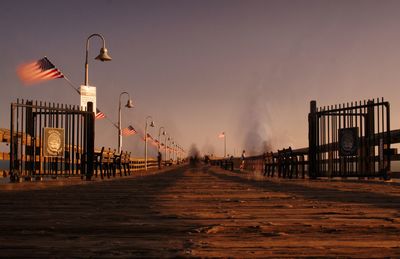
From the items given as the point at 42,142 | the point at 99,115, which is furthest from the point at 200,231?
the point at 99,115

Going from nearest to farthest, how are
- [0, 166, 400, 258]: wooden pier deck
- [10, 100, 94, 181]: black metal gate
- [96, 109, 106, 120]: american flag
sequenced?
[0, 166, 400, 258]: wooden pier deck < [10, 100, 94, 181]: black metal gate < [96, 109, 106, 120]: american flag

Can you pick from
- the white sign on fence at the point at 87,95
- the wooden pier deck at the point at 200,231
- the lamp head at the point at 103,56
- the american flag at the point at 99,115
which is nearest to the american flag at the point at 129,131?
the american flag at the point at 99,115

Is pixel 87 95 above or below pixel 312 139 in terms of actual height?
above

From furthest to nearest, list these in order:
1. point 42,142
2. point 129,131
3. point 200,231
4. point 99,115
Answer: point 129,131
point 99,115
point 42,142
point 200,231

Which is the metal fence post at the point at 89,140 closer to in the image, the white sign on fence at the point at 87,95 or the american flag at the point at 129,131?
the white sign on fence at the point at 87,95

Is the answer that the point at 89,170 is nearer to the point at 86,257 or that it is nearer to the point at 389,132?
the point at 389,132

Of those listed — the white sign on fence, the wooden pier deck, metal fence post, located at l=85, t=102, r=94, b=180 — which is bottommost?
the wooden pier deck

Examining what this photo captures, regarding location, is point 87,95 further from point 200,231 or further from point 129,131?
point 129,131

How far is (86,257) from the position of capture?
2.65 m

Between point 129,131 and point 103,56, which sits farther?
point 129,131

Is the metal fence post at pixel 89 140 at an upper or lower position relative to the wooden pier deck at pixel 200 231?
upper

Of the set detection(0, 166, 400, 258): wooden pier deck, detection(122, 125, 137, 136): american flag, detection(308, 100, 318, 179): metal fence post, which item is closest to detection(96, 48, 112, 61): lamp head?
detection(308, 100, 318, 179): metal fence post

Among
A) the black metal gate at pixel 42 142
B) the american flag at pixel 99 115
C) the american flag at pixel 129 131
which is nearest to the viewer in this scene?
the black metal gate at pixel 42 142

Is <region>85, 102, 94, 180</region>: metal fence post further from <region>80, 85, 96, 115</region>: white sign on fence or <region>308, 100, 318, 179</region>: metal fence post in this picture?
<region>308, 100, 318, 179</region>: metal fence post
